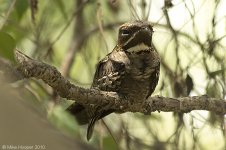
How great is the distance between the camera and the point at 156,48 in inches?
108

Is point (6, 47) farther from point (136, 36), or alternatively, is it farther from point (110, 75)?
point (136, 36)

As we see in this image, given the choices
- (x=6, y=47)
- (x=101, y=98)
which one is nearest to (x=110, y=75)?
(x=101, y=98)

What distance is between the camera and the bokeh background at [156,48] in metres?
2.33

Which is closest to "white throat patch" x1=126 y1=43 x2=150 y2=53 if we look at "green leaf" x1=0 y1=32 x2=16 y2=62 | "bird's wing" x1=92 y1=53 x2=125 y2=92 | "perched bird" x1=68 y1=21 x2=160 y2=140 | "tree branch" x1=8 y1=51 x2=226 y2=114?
"perched bird" x1=68 y1=21 x2=160 y2=140

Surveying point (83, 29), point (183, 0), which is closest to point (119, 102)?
point (183, 0)

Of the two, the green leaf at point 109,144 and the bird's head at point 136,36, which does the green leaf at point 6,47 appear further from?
the bird's head at point 136,36

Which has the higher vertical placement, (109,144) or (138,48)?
(138,48)

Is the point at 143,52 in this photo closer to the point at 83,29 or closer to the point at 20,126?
the point at 83,29

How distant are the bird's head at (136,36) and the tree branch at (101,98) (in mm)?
272

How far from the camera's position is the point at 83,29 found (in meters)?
3.14

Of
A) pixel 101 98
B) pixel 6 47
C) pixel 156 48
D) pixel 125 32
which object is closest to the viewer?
pixel 6 47

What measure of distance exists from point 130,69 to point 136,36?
191 mm

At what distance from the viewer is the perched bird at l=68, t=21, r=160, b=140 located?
215 centimetres

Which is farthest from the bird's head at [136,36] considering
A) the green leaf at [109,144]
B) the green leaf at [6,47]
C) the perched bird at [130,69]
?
the green leaf at [6,47]
